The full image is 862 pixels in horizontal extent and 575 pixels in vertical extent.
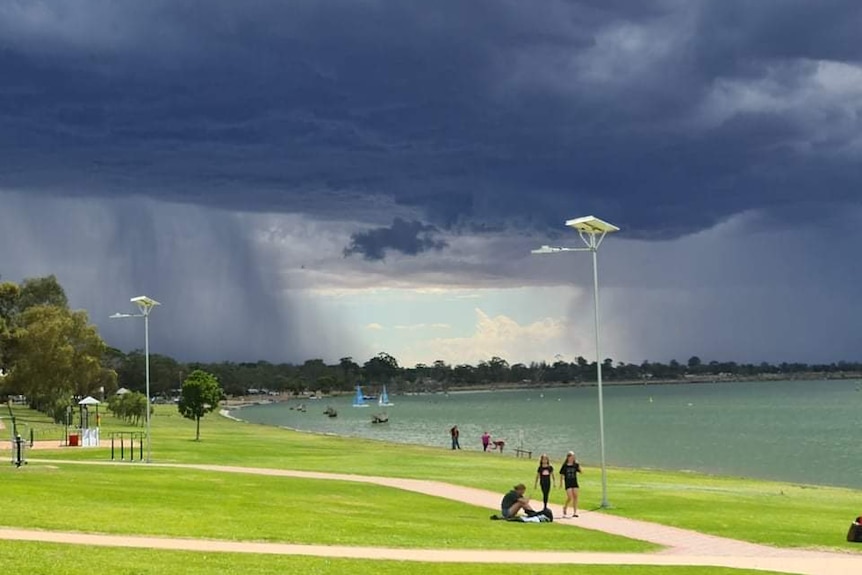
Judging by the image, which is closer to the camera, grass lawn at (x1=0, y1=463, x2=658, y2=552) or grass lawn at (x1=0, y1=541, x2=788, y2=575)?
grass lawn at (x1=0, y1=541, x2=788, y2=575)

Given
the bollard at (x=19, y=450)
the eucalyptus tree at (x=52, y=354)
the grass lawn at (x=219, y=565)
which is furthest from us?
the eucalyptus tree at (x=52, y=354)

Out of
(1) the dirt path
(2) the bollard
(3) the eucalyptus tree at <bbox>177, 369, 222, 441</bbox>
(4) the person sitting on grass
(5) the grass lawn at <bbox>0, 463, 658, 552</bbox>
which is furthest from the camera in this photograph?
(3) the eucalyptus tree at <bbox>177, 369, 222, 441</bbox>

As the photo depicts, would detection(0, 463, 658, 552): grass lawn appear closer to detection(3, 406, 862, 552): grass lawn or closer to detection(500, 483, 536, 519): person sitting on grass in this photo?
detection(500, 483, 536, 519): person sitting on grass

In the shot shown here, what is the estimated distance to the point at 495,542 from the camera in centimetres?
2227

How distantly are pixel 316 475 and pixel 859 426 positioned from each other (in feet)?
306

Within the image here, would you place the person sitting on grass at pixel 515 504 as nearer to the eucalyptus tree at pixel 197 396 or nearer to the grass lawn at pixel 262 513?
the grass lawn at pixel 262 513

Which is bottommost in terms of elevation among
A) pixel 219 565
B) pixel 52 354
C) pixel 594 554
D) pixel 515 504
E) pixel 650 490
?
pixel 650 490

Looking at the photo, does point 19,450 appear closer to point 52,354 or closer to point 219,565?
point 219,565

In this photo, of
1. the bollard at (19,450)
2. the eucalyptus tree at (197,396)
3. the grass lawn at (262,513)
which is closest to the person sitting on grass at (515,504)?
the grass lawn at (262,513)

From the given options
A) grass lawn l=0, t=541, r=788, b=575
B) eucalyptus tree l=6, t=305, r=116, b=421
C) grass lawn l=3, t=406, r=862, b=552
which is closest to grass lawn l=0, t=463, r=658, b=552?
grass lawn l=3, t=406, r=862, b=552

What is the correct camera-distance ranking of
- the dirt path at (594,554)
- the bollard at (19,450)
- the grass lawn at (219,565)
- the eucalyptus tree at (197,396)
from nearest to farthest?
the grass lawn at (219,565)
the dirt path at (594,554)
the bollard at (19,450)
the eucalyptus tree at (197,396)

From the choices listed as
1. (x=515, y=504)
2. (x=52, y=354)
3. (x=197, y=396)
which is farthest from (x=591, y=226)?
(x=52, y=354)

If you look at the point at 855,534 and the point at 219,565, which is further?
the point at 855,534

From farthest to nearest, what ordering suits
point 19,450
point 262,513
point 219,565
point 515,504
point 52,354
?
point 52,354
point 19,450
point 515,504
point 262,513
point 219,565
